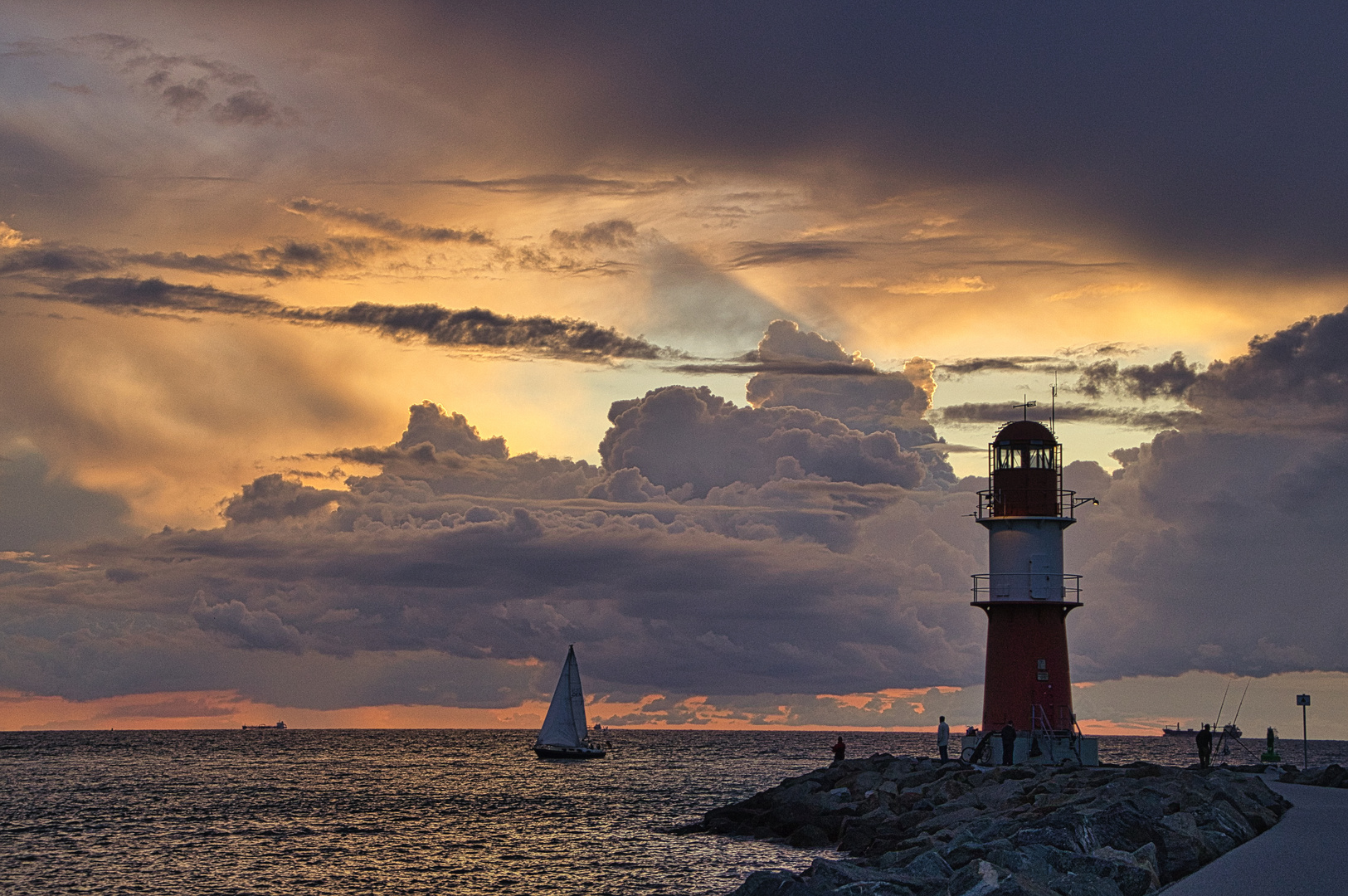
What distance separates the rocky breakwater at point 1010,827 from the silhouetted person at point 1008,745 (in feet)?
2.61

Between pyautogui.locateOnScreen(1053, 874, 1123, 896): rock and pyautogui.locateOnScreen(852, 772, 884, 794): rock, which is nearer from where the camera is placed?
pyautogui.locateOnScreen(1053, 874, 1123, 896): rock

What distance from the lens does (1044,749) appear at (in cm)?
4081

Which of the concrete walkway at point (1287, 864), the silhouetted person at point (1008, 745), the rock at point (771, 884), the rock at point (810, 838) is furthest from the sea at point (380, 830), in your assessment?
the concrete walkway at point (1287, 864)

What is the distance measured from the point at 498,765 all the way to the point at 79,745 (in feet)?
336

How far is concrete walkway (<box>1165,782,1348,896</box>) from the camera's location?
18.9 meters

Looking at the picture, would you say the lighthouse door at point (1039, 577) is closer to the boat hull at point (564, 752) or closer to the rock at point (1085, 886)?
the rock at point (1085, 886)

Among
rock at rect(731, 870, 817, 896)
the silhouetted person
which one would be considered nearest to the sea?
the silhouetted person

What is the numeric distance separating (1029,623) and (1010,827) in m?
13.5

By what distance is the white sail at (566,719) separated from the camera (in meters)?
106

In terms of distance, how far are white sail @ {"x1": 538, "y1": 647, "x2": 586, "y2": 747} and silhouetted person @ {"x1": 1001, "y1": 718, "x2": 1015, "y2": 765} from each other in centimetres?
6747

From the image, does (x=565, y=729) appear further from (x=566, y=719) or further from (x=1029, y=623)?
(x=1029, y=623)

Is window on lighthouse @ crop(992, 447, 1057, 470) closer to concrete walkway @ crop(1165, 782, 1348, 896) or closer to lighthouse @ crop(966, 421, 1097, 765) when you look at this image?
lighthouse @ crop(966, 421, 1097, 765)

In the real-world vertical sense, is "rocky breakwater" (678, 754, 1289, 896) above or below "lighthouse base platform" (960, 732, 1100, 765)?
below

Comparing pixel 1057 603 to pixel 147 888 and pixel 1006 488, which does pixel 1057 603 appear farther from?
pixel 147 888
